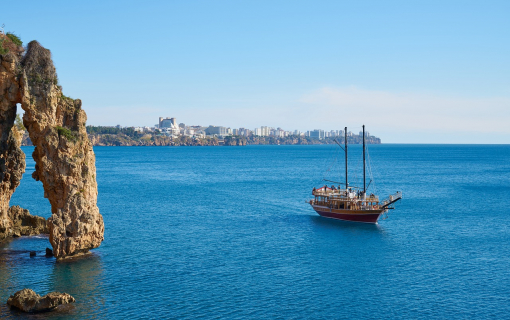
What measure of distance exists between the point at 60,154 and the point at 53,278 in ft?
32.6

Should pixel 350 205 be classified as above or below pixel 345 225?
above

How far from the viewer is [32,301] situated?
107ft

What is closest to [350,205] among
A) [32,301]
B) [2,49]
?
[2,49]

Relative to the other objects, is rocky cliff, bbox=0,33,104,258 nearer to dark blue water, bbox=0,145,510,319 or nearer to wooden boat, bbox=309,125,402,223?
dark blue water, bbox=0,145,510,319

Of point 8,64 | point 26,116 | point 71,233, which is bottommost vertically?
point 71,233

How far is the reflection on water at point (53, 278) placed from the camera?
109 ft

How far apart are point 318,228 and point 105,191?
45612 mm

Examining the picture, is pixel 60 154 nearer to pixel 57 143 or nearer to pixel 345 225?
pixel 57 143

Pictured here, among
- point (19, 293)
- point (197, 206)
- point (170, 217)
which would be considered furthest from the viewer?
point (197, 206)

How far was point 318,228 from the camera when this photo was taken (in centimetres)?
6312

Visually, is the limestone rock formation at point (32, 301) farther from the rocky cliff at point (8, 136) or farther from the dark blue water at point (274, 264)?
the rocky cliff at point (8, 136)

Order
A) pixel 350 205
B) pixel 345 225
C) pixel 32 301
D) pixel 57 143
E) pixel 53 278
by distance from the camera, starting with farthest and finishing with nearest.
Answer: pixel 350 205
pixel 345 225
pixel 57 143
pixel 53 278
pixel 32 301

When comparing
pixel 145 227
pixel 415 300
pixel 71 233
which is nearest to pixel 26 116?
pixel 71 233

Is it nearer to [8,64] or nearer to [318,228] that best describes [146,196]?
[318,228]
